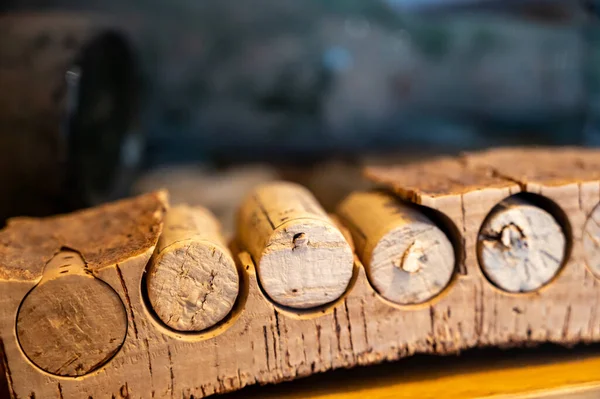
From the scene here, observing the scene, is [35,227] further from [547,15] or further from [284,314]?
[547,15]

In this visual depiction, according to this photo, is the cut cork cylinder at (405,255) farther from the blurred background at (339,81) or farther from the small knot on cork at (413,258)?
the blurred background at (339,81)

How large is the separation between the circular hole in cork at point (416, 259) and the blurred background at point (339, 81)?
1.78 meters

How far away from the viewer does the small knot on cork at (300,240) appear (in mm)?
1230

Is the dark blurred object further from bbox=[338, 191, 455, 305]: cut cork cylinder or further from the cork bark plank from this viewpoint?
bbox=[338, 191, 455, 305]: cut cork cylinder

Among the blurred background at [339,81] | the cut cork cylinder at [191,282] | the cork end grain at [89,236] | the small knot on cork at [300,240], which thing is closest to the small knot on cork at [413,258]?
the small knot on cork at [300,240]

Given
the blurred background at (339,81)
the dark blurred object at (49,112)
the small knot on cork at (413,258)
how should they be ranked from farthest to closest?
the blurred background at (339,81) → the dark blurred object at (49,112) → the small knot on cork at (413,258)

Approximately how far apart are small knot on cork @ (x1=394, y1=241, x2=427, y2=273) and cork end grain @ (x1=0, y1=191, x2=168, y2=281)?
23.1 inches

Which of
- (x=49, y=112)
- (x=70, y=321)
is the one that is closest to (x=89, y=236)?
(x=70, y=321)

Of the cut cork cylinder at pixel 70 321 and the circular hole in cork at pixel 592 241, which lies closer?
the cut cork cylinder at pixel 70 321

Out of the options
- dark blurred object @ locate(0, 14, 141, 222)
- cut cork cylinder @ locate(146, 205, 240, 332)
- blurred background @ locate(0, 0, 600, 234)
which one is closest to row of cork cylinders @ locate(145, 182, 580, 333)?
cut cork cylinder @ locate(146, 205, 240, 332)

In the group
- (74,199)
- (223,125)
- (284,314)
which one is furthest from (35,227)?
(223,125)

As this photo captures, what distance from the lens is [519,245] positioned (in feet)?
4.42

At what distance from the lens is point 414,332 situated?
4.49ft

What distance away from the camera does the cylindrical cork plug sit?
4.40ft
